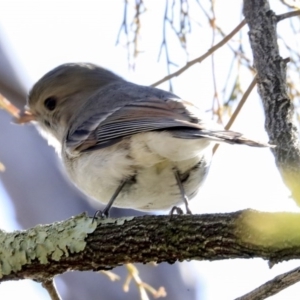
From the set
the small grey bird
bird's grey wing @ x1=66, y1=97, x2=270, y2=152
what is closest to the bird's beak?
the small grey bird

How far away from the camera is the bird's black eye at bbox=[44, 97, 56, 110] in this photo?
12.1 feet

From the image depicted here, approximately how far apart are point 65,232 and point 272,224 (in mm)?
809

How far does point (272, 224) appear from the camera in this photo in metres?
1.88

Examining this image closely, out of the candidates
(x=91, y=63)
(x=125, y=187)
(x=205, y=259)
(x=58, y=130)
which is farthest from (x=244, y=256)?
(x=91, y=63)

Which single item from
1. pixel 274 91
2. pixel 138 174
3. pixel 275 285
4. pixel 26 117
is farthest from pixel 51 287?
pixel 26 117

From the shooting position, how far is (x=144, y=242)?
2.15 metres

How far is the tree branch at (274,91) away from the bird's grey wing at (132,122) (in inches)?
10.2

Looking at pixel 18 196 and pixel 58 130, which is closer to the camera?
pixel 58 130

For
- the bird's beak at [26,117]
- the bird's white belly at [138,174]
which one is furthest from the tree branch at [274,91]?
the bird's beak at [26,117]

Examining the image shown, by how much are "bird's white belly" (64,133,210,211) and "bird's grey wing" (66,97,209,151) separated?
0.17 ft

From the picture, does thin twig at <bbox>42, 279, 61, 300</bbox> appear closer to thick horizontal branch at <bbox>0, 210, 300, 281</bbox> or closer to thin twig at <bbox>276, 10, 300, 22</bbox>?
thick horizontal branch at <bbox>0, 210, 300, 281</bbox>

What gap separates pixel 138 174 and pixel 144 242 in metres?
0.66

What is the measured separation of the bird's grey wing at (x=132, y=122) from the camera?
8.54 ft

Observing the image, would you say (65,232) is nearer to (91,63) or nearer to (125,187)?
(125,187)
